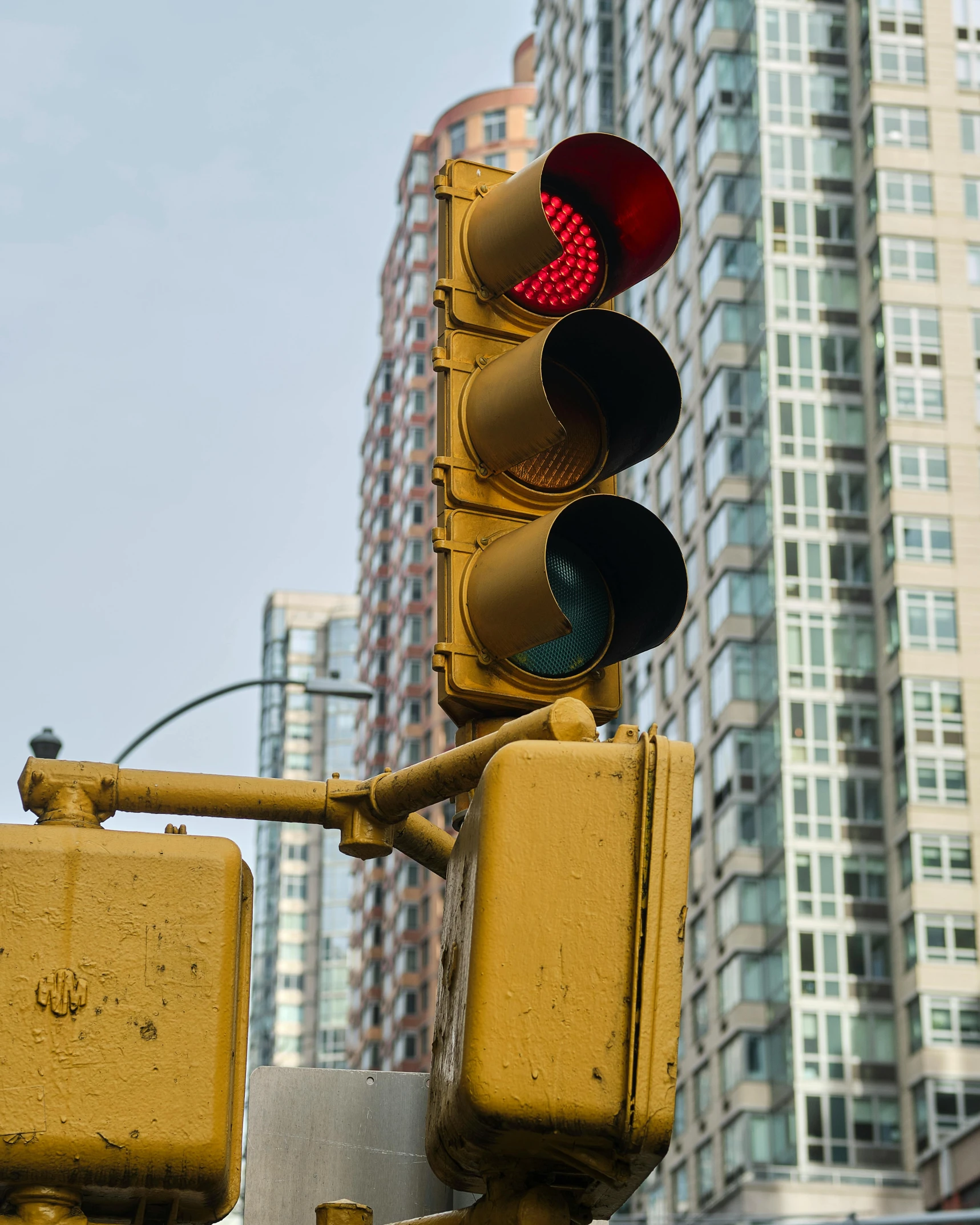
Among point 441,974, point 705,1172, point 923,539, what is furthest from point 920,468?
point 441,974

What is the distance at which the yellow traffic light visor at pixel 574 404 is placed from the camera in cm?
→ 381

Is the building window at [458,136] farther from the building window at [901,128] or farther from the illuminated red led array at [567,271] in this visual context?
the illuminated red led array at [567,271]

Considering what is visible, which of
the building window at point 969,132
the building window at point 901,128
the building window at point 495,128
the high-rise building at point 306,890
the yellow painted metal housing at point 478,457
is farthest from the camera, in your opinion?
the high-rise building at point 306,890

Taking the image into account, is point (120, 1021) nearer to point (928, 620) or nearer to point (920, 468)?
point (928, 620)

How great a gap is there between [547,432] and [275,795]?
3.39 feet

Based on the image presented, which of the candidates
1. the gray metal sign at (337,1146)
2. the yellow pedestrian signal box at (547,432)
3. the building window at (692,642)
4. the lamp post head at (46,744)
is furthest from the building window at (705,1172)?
the yellow pedestrian signal box at (547,432)

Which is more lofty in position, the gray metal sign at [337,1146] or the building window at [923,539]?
the building window at [923,539]

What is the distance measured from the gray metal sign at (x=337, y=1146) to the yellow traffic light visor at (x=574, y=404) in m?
1.28

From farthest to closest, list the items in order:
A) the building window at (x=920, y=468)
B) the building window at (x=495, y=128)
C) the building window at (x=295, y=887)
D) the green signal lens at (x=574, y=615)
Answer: the building window at (x=295, y=887)
the building window at (x=495, y=128)
the building window at (x=920, y=468)
the green signal lens at (x=574, y=615)

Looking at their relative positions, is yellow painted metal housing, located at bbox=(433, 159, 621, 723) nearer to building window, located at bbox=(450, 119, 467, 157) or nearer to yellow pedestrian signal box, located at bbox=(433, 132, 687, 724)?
yellow pedestrian signal box, located at bbox=(433, 132, 687, 724)

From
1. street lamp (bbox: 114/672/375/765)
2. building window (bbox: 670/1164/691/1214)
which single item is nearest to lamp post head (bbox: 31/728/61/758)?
street lamp (bbox: 114/672/375/765)

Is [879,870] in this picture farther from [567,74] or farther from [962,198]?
[567,74]

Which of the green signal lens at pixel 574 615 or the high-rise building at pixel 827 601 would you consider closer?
the green signal lens at pixel 574 615

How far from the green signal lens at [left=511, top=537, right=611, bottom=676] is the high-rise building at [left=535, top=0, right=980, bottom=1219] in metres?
47.5
